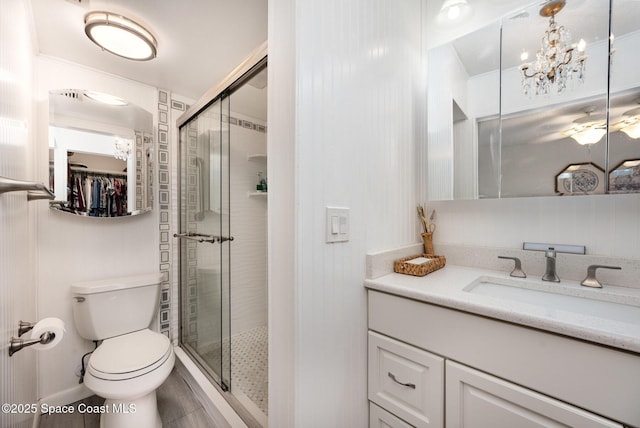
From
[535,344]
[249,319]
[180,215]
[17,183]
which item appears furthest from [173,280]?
[535,344]

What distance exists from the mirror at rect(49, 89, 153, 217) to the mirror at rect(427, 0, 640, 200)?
6.22ft

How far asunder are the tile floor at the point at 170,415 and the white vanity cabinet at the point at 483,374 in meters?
1.06

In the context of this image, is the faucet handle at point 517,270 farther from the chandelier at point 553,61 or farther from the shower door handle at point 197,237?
the shower door handle at point 197,237

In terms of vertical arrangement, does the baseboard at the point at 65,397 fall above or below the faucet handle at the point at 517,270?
below

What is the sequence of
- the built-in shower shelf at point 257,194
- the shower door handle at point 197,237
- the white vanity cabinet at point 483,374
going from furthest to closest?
the built-in shower shelf at point 257,194
the shower door handle at point 197,237
the white vanity cabinet at point 483,374

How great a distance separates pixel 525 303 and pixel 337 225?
65 centimetres

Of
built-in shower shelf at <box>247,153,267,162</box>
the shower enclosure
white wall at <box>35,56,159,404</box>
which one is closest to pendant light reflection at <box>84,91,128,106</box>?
white wall at <box>35,56,159,404</box>

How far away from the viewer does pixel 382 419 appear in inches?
37.1

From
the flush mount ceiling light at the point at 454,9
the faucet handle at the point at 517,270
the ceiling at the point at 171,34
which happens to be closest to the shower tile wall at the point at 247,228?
the ceiling at the point at 171,34

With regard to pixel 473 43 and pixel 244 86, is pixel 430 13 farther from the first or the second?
pixel 244 86

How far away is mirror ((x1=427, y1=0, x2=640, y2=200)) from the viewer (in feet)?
2.92

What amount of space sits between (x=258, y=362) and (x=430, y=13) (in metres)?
2.48

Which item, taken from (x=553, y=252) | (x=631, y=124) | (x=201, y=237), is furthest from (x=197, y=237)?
(x=631, y=124)

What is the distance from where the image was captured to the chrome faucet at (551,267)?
3.25 ft
